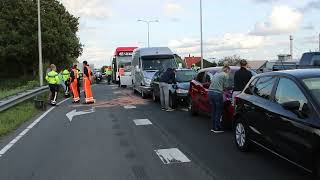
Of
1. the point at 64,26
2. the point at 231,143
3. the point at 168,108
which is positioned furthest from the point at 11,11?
the point at 231,143

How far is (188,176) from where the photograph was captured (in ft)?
24.7

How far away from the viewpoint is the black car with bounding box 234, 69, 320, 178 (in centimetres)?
665

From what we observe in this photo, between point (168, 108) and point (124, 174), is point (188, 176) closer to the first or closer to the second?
point (124, 174)

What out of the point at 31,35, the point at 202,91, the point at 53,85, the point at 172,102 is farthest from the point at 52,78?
the point at 31,35

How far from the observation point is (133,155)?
9344 mm

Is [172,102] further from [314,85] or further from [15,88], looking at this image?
[15,88]

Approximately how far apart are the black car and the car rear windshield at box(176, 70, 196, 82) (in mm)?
9694

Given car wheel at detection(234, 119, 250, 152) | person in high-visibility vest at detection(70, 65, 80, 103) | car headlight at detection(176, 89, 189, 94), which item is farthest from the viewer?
person in high-visibility vest at detection(70, 65, 80, 103)

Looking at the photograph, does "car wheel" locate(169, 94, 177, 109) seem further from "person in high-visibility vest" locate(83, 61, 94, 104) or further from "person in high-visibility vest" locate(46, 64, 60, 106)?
"person in high-visibility vest" locate(46, 64, 60, 106)

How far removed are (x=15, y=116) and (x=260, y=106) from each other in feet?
32.8

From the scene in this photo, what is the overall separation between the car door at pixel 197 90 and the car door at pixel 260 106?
574cm

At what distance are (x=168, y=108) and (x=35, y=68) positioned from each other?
44.3m

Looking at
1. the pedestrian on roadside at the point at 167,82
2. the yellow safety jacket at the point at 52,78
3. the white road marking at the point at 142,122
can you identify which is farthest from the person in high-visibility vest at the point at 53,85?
the white road marking at the point at 142,122

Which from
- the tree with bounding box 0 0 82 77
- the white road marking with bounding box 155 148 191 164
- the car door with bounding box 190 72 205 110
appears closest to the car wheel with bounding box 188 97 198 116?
the car door with bounding box 190 72 205 110
